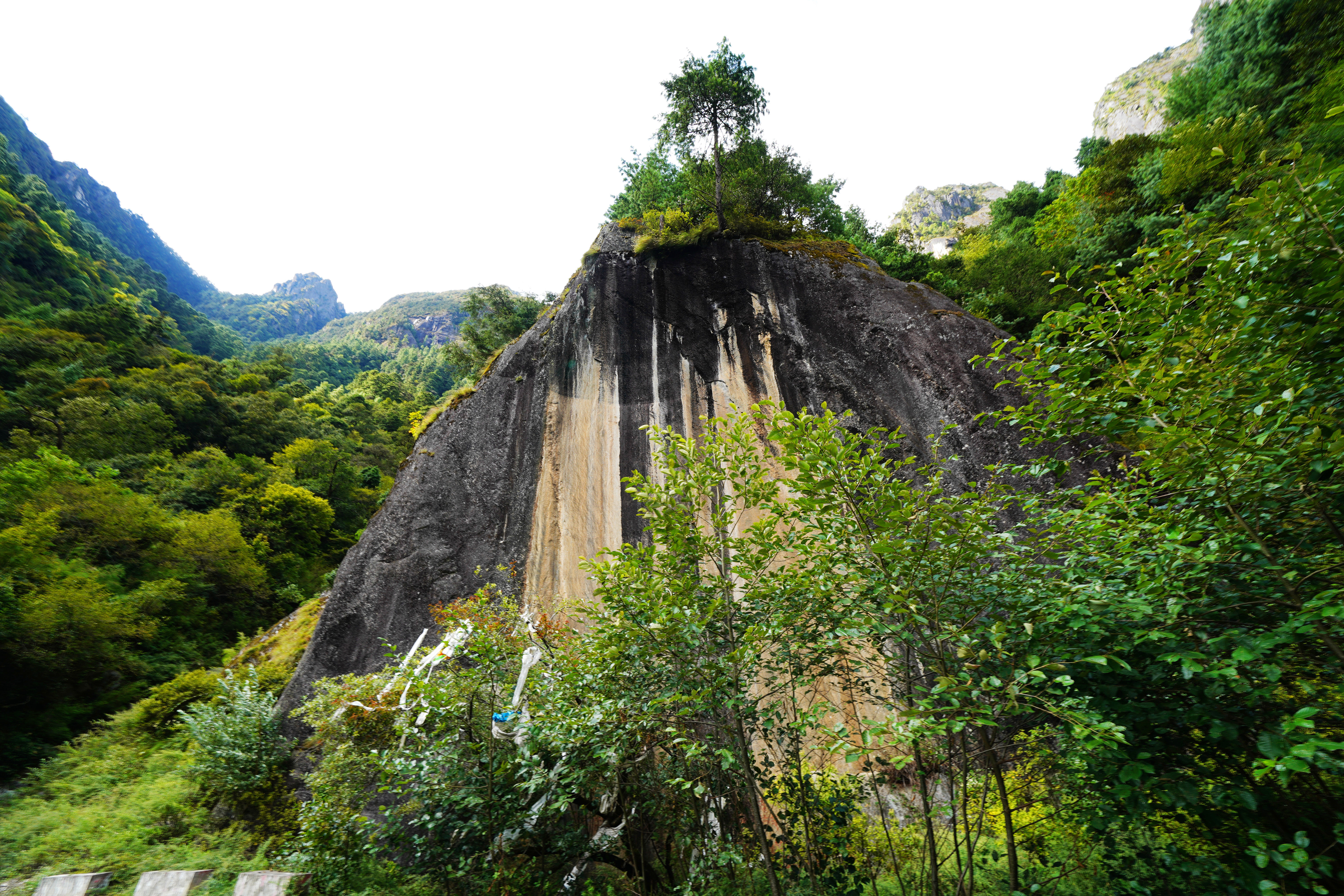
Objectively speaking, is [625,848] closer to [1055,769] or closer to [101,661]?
[1055,769]

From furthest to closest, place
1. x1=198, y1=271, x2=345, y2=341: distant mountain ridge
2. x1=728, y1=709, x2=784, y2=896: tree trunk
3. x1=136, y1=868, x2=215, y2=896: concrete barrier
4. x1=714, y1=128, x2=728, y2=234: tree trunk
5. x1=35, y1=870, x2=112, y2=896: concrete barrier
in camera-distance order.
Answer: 1. x1=198, y1=271, x2=345, y2=341: distant mountain ridge
2. x1=714, y1=128, x2=728, y2=234: tree trunk
3. x1=35, y1=870, x2=112, y2=896: concrete barrier
4. x1=136, y1=868, x2=215, y2=896: concrete barrier
5. x1=728, y1=709, x2=784, y2=896: tree trunk

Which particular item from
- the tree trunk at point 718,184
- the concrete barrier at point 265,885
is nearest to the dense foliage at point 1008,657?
the concrete barrier at point 265,885

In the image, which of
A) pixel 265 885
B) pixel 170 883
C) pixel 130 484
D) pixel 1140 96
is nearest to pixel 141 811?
pixel 170 883

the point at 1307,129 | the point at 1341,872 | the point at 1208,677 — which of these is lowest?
the point at 1341,872

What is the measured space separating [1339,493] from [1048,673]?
149 centimetres

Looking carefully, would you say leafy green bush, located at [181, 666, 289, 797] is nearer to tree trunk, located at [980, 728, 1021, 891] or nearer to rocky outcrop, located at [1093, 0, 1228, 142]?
tree trunk, located at [980, 728, 1021, 891]

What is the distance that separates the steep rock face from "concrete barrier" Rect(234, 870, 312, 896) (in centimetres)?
672

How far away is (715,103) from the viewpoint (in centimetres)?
1284

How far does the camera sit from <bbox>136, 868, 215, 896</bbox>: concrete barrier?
172 inches

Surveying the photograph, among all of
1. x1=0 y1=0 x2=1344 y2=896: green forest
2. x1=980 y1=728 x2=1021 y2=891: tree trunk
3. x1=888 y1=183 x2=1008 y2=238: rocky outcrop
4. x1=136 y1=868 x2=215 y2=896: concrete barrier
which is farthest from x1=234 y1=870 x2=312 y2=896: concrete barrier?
x1=888 y1=183 x2=1008 y2=238: rocky outcrop

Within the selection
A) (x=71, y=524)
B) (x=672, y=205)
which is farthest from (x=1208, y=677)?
(x=71, y=524)

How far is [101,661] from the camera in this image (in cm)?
1099

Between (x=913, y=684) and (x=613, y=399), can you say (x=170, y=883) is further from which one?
(x=613, y=399)

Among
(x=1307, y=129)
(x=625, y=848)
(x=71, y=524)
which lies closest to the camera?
(x=625, y=848)
